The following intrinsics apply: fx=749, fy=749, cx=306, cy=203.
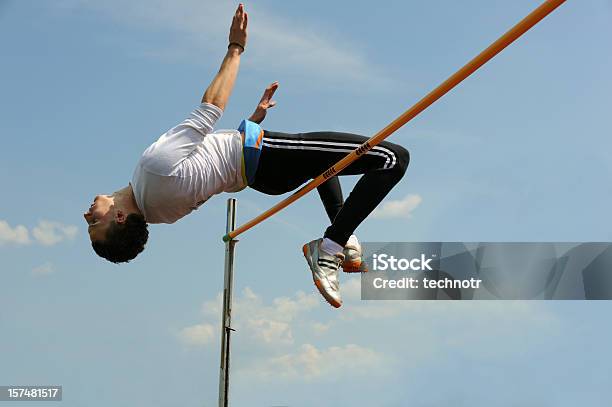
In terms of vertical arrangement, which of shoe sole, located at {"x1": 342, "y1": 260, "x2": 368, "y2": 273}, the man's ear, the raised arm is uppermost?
the raised arm

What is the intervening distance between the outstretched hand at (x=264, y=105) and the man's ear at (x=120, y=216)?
1.04 m

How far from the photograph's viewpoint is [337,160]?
447 centimetres

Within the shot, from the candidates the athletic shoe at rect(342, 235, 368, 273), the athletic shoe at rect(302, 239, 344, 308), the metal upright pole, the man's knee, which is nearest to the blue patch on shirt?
the athletic shoe at rect(302, 239, 344, 308)

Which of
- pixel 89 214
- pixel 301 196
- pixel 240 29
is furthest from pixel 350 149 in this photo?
pixel 89 214

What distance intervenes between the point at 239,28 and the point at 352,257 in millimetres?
1733

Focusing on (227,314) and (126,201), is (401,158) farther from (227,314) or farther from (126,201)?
(227,314)

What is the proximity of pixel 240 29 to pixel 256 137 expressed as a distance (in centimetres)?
61

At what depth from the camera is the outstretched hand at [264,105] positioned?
481 centimetres

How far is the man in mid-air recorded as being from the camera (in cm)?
412

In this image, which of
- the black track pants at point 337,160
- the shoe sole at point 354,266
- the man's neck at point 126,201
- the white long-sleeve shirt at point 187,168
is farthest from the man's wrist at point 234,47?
the shoe sole at point 354,266

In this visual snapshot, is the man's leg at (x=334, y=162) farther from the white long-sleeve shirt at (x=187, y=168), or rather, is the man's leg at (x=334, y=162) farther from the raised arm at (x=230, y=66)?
the raised arm at (x=230, y=66)

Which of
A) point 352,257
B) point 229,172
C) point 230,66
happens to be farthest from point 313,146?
point 352,257

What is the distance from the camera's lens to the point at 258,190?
4637 mm

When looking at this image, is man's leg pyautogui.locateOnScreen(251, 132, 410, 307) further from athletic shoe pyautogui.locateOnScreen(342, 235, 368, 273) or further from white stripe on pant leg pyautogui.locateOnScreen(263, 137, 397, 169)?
athletic shoe pyautogui.locateOnScreen(342, 235, 368, 273)
